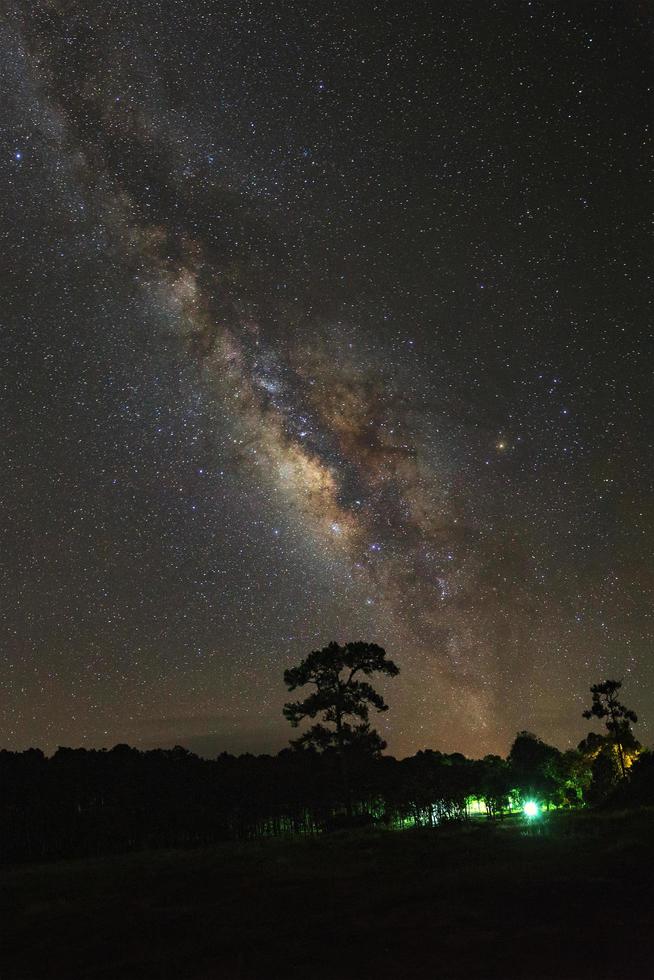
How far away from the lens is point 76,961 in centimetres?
1126

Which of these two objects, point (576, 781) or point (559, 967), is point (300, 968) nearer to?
point (559, 967)

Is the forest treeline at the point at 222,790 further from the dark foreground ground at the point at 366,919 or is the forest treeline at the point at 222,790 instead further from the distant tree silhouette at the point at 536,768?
the dark foreground ground at the point at 366,919

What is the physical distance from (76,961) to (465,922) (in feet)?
21.0

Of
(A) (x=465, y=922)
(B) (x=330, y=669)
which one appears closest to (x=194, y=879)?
(A) (x=465, y=922)

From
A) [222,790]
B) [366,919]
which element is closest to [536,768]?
[222,790]

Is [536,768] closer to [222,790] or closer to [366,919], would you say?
[222,790]

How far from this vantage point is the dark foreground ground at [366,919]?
9.47 meters

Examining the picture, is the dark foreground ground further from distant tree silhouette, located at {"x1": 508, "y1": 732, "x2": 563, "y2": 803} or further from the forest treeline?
distant tree silhouette, located at {"x1": 508, "y1": 732, "x2": 563, "y2": 803}

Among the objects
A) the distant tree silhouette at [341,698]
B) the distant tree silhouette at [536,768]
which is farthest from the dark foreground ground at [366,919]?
the distant tree silhouette at [536,768]

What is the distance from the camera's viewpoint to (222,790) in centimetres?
7506

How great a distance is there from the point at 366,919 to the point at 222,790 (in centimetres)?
6843

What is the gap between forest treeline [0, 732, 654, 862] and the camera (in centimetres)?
6169

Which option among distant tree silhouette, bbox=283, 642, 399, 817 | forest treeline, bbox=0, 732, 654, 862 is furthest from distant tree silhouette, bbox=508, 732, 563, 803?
distant tree silhouette, bbox=283, 642, 399, 817

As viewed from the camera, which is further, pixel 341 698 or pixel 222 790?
pixel 222 790
